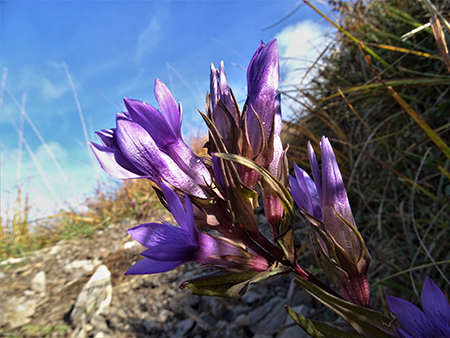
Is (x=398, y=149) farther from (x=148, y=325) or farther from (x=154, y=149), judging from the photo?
(x=148, y=325)

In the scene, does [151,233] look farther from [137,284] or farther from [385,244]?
[137,284]

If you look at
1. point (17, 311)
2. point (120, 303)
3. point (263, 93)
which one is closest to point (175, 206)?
point (263, 93)

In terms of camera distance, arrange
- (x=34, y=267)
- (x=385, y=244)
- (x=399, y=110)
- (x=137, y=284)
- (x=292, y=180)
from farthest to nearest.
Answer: (x=34, y=267)
(x=137, y=284)
(x=399, y=110)
(x=385, y=244)
(x=292, y=180)

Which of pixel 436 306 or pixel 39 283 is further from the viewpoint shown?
pixel 39 283

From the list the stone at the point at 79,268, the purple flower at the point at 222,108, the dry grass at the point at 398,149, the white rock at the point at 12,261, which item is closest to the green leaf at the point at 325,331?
the purple flower at the point at 222,108

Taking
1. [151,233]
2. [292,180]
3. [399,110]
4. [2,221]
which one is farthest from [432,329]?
[2,221]

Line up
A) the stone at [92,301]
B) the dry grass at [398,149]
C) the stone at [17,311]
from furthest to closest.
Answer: the stone at [17,311] → the stone at [92,301] → the dry grass at [398,149]

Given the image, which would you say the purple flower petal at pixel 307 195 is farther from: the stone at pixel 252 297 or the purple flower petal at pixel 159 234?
the stone at pixel 252 297
